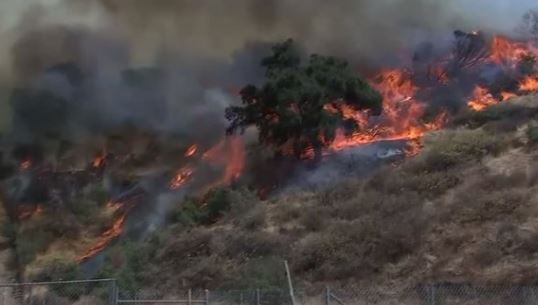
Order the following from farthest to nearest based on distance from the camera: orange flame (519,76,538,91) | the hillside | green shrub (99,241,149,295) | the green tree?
orange flame (519,76,538,91), the green tree, green shrub (99,241,149,295), the hillside

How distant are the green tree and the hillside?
186 inches

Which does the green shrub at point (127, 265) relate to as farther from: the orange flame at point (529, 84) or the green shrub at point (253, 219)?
the orange flame at point (529, 84)

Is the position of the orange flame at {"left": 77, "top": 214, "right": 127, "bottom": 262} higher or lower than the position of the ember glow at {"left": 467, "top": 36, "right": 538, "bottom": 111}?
lower

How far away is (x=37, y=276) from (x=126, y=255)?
16.8 feet

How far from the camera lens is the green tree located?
37281 mm

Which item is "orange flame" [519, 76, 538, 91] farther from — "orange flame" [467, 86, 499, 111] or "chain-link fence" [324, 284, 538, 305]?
"chain-link fence" [324, 284, 538, 305]

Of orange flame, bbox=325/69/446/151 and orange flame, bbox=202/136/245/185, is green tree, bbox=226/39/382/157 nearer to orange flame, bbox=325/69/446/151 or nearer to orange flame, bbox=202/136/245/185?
orange flame, bbox=325/69/446/151

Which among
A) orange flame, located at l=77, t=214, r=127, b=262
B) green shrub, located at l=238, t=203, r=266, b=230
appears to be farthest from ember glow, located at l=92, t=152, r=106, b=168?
green shrub, located at l=238, t=203, r=266, b=230

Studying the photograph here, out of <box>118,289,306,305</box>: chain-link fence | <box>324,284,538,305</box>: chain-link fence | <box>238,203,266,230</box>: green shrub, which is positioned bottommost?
<box>324,284,538,305</box>: chain-link fence

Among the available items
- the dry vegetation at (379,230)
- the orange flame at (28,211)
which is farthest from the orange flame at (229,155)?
the orange flame at (28,211)

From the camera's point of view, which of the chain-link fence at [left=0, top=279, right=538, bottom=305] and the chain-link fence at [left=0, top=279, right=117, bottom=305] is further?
the chain-link fence at [left=0, top=279, right=117, bottom=305]

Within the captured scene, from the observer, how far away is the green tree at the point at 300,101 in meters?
37.3

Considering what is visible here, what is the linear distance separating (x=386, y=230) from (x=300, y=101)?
1297cm

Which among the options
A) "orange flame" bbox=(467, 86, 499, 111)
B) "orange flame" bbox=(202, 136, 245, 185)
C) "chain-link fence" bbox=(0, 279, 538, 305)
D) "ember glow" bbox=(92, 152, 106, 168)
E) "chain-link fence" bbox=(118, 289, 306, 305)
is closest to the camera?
"chain-link fence" bbox=(0, 279, 538, 305)
